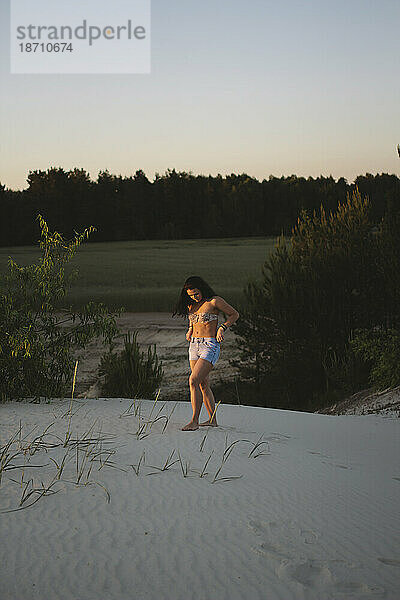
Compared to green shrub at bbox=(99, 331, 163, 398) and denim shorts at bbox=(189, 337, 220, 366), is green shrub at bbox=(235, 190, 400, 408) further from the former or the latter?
denim shorts at bbox=(189, 337, 220, 366)

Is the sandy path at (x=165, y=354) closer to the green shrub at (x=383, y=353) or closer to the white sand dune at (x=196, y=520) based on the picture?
the green shrub at (x=383, y=353)

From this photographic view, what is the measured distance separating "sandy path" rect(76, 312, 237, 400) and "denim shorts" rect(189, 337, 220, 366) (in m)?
8.65

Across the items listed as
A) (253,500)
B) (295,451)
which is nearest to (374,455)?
(295,451)

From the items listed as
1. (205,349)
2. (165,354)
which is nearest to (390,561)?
(205,349)

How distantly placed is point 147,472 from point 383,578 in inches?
74.7

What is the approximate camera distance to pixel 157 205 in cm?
4428

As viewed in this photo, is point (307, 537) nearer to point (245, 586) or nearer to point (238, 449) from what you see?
point (245, 586)

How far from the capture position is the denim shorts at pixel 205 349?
6047 millimetres

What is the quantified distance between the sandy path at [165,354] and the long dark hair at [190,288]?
27.6 feet

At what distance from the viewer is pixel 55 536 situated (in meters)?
3.36

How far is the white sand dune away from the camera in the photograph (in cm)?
293

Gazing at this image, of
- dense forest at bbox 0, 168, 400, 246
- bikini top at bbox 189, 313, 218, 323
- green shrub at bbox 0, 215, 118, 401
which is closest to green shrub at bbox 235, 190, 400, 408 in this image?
green shrub at bbox 0, 215, 118, 401

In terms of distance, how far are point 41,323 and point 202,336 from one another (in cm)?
366

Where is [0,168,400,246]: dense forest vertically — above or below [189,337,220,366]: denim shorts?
above
